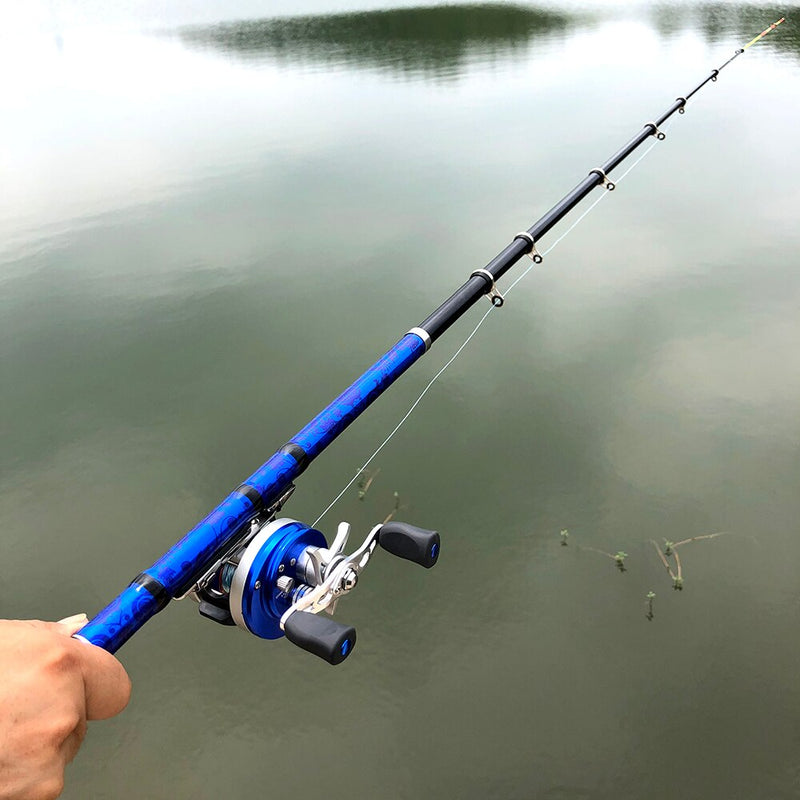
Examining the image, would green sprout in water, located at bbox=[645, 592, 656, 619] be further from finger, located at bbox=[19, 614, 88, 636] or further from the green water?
finger, located at bbox=[19, 614, 88, 636]

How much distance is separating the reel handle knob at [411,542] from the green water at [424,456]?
1217mm

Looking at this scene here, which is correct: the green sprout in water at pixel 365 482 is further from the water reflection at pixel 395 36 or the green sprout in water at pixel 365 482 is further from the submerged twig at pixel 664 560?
the water reflection at pixel 395 36

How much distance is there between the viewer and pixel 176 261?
5.52 metres

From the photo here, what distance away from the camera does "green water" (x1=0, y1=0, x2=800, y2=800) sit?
7.61 feet

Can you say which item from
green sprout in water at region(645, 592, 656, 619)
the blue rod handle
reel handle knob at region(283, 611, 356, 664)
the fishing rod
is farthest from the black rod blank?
green sprout in water at region(645, 592, 656, 619)

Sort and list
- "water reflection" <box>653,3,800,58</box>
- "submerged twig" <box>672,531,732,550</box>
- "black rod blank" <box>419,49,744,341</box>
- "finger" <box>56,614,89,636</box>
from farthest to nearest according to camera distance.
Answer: "water reflection" <box>653,3,800,58</box>
"submerged twig" <box>672,531,732,550</box>
"black rod blank" <box>419,49,744,341</box>
"finger" <box>56,614,89,636</box>

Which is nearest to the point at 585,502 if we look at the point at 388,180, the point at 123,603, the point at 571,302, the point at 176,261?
the point at 571,302

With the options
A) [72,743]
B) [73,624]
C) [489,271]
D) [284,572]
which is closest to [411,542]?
[284,572]

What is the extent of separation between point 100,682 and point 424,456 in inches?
105

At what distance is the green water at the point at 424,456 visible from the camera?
232cm

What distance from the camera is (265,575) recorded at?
4.58 feet

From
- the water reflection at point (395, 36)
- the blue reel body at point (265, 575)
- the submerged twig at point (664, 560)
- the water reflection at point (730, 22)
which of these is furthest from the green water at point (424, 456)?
the water reflection at point (395, 36)

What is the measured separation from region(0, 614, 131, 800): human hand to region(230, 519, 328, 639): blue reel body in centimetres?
57

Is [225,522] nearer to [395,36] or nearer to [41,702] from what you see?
[41,702]
